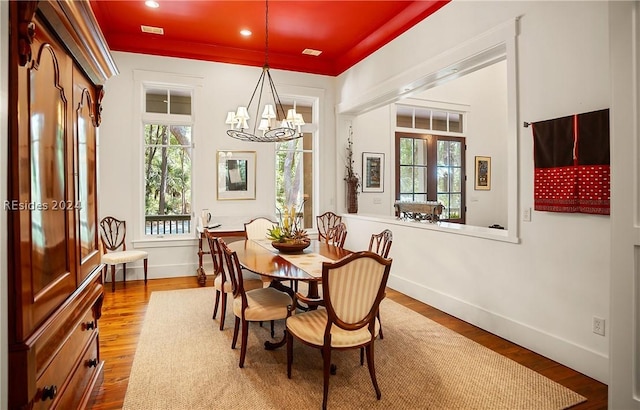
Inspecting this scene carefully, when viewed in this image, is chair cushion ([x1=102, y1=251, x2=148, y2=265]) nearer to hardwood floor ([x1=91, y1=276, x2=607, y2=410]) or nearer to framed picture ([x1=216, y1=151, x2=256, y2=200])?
hardwood floor ([x1=91, y1=276, x2=607, y2=410])

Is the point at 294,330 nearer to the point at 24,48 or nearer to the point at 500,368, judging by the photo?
the point at 500,368

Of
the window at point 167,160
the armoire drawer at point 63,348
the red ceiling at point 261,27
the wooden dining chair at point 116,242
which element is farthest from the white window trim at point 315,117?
the armoire drawer at point 63,348

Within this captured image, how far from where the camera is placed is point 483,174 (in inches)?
283

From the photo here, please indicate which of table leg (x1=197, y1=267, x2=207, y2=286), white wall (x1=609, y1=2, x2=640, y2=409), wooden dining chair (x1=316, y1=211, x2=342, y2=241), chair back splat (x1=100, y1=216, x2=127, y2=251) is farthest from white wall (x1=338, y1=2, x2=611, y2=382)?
chair back splat (x1=100, y1=216, x2=127, y2=251)

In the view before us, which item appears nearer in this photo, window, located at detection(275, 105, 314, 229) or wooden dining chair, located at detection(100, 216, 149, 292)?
wooden dining chair, located at detection(100, 216, 149, 292)

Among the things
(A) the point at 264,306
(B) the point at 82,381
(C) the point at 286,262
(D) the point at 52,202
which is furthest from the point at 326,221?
(D) the point at 52,202

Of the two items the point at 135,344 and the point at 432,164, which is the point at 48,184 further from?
the point at 432,164

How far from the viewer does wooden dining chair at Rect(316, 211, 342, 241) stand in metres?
6.08

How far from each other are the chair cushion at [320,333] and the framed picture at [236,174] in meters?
3.65

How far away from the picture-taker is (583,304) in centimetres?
259

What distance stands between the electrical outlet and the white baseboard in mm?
156

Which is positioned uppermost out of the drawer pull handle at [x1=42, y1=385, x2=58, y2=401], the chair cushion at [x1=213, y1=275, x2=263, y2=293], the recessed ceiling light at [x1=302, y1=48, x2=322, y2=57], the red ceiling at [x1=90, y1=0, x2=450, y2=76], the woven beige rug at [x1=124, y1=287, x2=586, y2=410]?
the recessed ceiling light at [x1=302, y1=48, x2=322, y2=57]

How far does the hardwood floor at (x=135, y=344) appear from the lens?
7.68 ft

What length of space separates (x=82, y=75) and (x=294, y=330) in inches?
78.9
